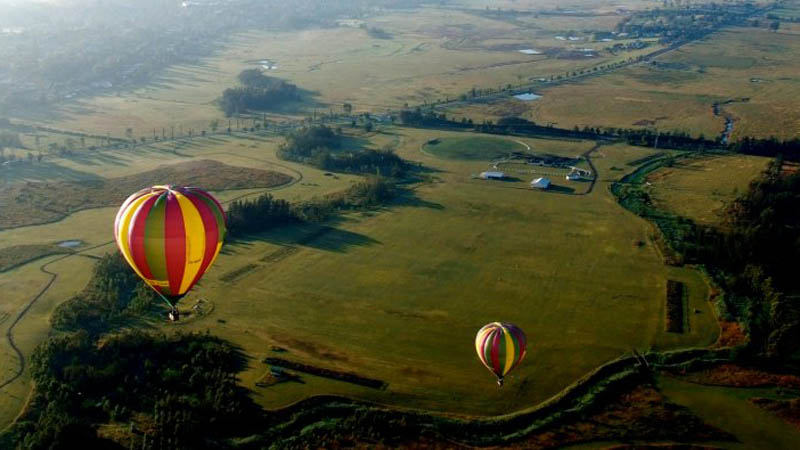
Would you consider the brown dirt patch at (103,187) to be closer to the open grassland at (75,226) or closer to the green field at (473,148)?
the open grassland at (75,226)

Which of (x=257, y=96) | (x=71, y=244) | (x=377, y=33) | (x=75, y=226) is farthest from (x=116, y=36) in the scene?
(x=71, y=244)

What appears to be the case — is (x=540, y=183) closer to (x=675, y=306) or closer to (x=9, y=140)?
(x=675, y=306)

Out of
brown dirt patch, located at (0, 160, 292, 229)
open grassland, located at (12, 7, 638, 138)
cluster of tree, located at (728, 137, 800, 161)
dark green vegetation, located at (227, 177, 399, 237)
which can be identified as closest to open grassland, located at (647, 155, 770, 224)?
cluster of tree, located at (728, 137, 800, 161)

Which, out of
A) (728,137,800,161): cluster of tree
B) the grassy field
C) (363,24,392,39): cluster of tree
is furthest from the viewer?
(363,24,392,39): cluster of tree

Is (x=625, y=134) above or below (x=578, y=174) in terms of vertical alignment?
above

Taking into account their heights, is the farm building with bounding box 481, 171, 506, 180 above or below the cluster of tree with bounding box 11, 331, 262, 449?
above

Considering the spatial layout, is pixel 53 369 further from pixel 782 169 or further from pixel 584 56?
pixel 584 56

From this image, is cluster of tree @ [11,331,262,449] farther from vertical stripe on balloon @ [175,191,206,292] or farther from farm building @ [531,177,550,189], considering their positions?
farm building @ [531,177,550,189]

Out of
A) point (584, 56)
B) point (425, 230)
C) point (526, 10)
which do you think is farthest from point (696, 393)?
point (526, 10)
